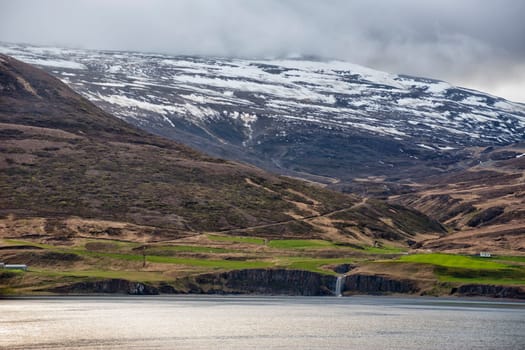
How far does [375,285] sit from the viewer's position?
16300 cm

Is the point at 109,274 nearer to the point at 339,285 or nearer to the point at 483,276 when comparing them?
the point at 339,285

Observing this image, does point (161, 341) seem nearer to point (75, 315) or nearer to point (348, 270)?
point (75, 315)

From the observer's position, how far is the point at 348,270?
17175 centimetres

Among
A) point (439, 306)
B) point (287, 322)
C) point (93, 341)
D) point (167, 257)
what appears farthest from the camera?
point (167, 257)

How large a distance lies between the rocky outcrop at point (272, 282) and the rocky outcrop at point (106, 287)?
45.6ft

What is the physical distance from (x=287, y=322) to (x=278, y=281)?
5960cm

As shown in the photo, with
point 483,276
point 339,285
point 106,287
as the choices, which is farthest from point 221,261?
point 483,276

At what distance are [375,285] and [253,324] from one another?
63.0 m

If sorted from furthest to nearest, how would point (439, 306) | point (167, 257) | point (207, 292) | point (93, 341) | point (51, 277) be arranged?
1. point (167, 257)
2. point (207, 292)
3. point (51, 277)
4. point (439, 306)
5. point (93, 341)

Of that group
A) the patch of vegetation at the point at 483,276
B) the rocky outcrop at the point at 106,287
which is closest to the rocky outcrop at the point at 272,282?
the rocky outcrop at the point at 106,287

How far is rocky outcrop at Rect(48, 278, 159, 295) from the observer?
489 feet

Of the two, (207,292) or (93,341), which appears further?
(207,292)

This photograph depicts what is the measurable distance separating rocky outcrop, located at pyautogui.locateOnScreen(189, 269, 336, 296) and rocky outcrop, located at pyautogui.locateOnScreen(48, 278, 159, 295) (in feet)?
45.6

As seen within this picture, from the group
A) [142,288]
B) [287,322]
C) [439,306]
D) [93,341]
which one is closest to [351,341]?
[287,322]
